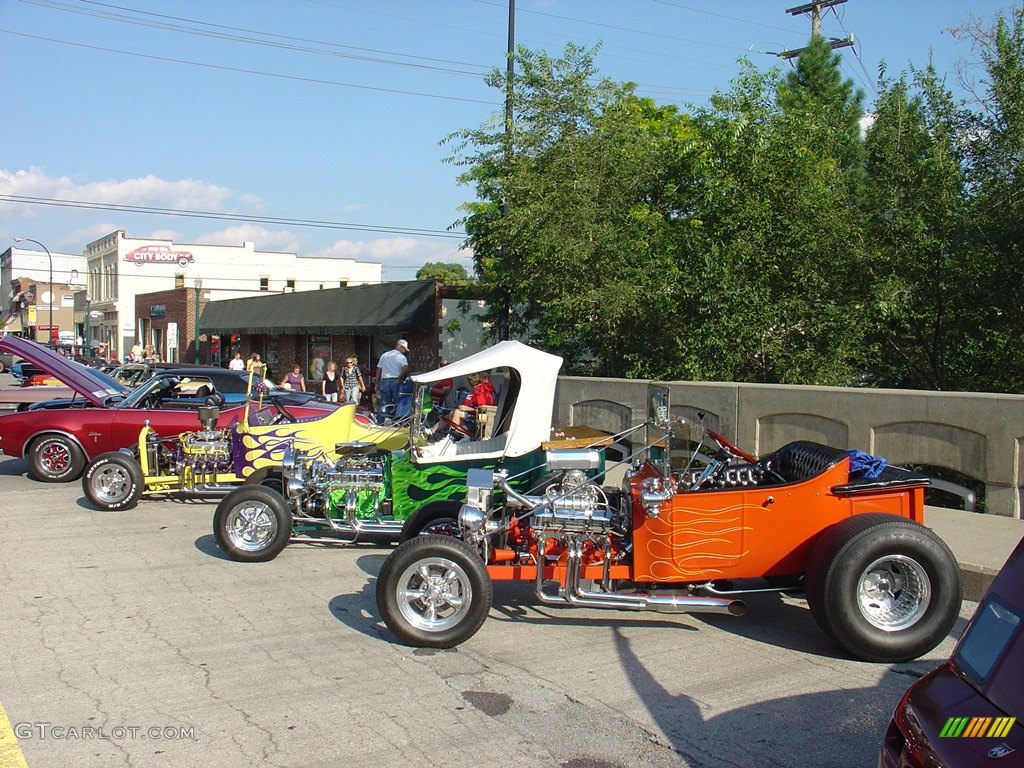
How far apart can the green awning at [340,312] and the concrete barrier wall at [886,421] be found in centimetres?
1327

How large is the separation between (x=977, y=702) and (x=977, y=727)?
0.13 m

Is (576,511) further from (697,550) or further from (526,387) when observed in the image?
(526,387)

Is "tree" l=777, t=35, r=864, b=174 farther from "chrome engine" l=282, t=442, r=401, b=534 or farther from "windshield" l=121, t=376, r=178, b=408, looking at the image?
"windshield" l=121, t=376, r=178, b=408

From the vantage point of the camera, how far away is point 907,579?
5.59 meters

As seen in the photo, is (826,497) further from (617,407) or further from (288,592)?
(617,407)


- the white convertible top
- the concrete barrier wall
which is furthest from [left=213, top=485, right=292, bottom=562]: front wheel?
the concrete barrier wall

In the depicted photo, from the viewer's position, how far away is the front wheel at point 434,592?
5.67m

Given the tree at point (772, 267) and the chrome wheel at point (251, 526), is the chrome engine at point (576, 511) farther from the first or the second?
the tree at point (772, 267)

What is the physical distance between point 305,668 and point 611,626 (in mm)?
2125

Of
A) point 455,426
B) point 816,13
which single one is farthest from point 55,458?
point 816,13

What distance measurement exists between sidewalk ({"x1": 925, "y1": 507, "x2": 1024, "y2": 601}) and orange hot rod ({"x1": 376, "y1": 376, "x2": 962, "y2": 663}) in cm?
128

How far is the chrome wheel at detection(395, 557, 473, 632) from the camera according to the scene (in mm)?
5699

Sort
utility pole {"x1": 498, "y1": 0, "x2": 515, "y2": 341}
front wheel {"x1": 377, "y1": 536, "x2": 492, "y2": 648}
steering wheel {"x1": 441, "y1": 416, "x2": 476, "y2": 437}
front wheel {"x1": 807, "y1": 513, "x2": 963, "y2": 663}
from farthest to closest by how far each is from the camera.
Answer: utility pole {"x1": 498, "y1": 0, "x2": 515, "y2": 341} → steering wheel {"x1": 441, "y1": 416, "x2": 476, "y2": 437} → front wheel {"x1": 377, "y1": 536, "x2": 492, "y2": 648} → front wheel {"x1": 807, "y1": 513, "x2": 963, "y2": 663}

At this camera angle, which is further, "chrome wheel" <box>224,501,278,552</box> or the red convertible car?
the red convertible car
